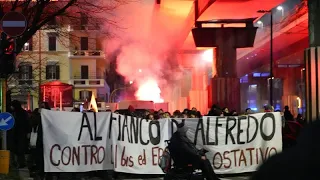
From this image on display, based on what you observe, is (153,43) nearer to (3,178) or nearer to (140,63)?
(140,63)

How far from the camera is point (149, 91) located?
145 feet

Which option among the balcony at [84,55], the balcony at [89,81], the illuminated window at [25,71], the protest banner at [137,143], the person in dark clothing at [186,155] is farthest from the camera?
the balcony at [89,81]

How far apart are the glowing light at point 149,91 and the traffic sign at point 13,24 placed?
32740mm

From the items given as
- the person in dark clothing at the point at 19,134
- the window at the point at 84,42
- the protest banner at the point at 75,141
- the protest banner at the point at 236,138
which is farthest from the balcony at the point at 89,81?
the protest banner at the point at 75,141

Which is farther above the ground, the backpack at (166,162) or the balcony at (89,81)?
the balcony at (89,81)

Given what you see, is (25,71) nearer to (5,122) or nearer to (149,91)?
(149,91)

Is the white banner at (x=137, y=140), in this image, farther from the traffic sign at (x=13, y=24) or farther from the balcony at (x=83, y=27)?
the balcony at (x=83, y=27)

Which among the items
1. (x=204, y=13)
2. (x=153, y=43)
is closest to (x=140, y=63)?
(x=153, y=43)

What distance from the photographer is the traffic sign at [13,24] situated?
434 inches

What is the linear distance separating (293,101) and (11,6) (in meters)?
38.6

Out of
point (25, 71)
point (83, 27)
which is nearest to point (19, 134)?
point (83, 27)

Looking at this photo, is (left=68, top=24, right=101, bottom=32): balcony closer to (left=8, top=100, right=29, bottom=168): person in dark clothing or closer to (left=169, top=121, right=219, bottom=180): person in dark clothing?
(left=8, top=100, right=29, bottom=168): person in dark clothing

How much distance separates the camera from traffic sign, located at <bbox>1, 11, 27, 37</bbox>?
11.0m

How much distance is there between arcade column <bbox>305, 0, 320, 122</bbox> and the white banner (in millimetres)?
1101
